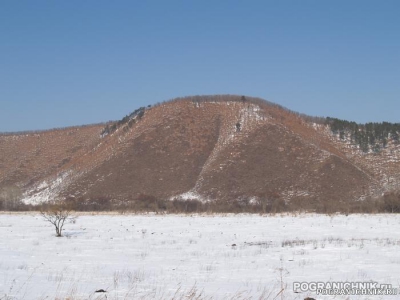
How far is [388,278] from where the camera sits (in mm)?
13000

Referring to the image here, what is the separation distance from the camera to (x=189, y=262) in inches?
695

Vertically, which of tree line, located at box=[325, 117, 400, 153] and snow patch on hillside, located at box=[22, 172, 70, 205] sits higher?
tree line, located at box=[325, 117, 400, 153]

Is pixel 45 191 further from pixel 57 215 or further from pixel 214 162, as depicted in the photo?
pixel 57 215

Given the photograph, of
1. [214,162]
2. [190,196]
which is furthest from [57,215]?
[214,162]

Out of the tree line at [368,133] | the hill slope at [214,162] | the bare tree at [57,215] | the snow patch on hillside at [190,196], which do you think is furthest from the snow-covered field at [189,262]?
the tree line at [368,133]

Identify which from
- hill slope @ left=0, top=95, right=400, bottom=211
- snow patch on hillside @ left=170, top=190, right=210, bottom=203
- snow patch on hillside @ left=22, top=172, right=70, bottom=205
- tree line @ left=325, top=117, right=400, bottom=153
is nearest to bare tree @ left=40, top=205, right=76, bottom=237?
hill slope @ left=0, top=95, right=400, bottom=211

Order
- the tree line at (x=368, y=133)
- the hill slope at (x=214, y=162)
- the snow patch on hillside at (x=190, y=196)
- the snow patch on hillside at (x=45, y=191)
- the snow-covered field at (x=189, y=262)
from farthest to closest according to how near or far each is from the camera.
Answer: the tree line at (x=368, y=133), the snow patch on hillside at (x=45, y=191), the hill slope at (x=214, y=162), the snow patch on hillside at (x=190, y=196), the snow-covered field at (x=189, y=262)

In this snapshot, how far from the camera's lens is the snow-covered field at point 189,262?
11473 mm

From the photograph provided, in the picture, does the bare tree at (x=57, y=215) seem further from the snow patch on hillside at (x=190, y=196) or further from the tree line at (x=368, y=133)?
the tree line at (x=368, y=133)

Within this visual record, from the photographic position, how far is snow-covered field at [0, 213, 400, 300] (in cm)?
1147

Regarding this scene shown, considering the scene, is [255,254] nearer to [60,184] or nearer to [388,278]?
[388,278]

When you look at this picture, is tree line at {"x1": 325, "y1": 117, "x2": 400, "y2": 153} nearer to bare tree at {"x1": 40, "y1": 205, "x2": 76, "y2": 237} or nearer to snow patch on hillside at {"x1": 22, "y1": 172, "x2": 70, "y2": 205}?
snow patch on hillside at {"x1": 22, "y1": 172, "x2": 70, "y2": 205}

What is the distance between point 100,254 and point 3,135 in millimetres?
120035

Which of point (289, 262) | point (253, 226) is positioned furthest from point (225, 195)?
point (289, 262)
